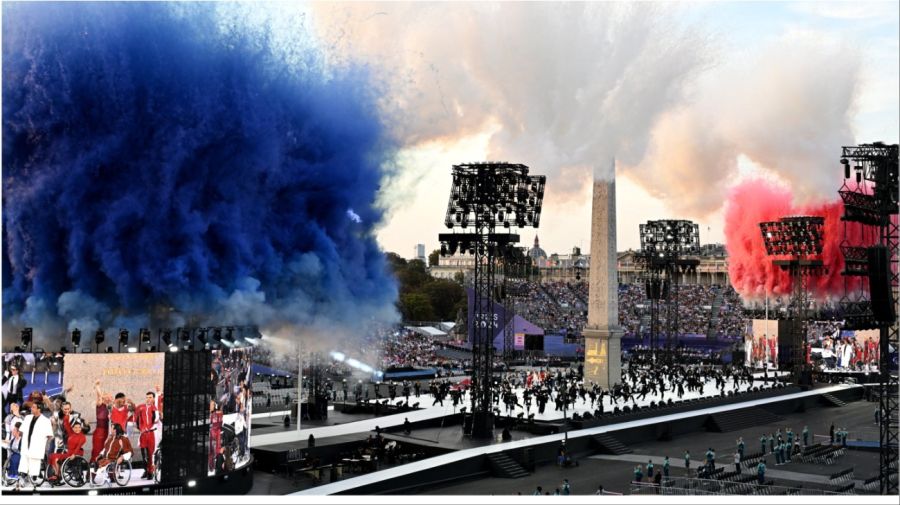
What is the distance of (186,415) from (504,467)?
11.6 meters

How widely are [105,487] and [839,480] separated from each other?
2171 cm

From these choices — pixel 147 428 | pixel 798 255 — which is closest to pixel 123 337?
pixel 147 428

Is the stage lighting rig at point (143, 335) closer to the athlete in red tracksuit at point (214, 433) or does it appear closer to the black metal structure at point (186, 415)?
the black metal structure at point (186, 415)

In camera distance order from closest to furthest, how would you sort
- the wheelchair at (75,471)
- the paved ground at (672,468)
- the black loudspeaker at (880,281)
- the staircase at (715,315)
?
the wheelchair at (75,471), the black loudspeaker at (880,281), the paved ground at (672,468), the staircase at (715,315)

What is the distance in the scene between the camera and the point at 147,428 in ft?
75.0

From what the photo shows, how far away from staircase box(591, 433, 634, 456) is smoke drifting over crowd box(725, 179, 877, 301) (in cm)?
3634

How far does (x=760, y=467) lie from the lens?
95.3 feet

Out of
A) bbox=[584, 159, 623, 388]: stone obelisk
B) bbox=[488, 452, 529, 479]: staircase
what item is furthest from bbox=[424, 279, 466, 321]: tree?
bbox=[488, 452, 529, 479]: staircase

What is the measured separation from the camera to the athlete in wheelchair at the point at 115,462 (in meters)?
22.3

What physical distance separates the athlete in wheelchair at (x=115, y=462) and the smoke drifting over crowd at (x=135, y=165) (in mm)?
3343

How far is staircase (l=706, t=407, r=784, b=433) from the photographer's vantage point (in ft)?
140

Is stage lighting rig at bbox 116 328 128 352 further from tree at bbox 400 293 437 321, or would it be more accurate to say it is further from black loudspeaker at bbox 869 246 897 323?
tree at bbox 400 293 437 321

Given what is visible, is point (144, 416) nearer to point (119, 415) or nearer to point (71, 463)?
point (119, 415)

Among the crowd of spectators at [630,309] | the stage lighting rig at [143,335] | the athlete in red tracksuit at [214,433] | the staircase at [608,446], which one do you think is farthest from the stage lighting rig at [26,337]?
the crowd of spectators at [630,309]
